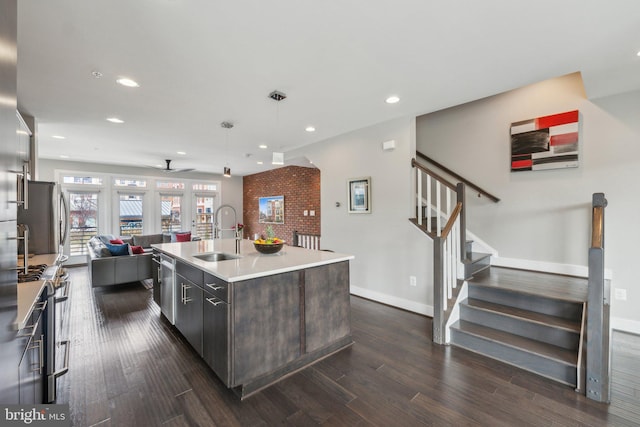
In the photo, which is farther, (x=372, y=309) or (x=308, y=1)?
(x=372, y=309)

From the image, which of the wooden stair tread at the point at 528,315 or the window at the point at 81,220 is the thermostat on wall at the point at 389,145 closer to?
the wooden stair tread at the point at 528,315

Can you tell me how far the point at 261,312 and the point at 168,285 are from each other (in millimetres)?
1637

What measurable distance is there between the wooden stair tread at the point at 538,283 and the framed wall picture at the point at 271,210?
5.89m

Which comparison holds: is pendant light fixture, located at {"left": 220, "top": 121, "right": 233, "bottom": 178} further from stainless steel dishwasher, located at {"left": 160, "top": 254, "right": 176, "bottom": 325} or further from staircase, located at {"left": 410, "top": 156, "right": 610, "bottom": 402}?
staircase, located at {"left": 410, "top": 156, "right": 610, "bottom": 402}

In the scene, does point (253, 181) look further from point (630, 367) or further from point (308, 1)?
point (630, 367)

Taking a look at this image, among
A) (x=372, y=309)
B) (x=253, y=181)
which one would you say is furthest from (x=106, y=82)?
(x=253, y=181)

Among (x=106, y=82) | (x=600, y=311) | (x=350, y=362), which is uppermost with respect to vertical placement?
(x=106, y=82)

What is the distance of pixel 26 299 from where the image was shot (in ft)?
4.75

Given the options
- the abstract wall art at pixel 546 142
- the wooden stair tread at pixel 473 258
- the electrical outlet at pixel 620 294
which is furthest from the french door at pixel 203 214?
the electrical outlet at pixel 620 294

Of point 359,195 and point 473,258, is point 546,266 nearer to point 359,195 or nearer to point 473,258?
point 473,258

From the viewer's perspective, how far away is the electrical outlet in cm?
301

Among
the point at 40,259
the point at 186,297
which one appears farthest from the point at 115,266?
the point at 186,297

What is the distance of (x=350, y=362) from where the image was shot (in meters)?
2.52

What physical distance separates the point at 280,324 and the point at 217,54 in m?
2.27
